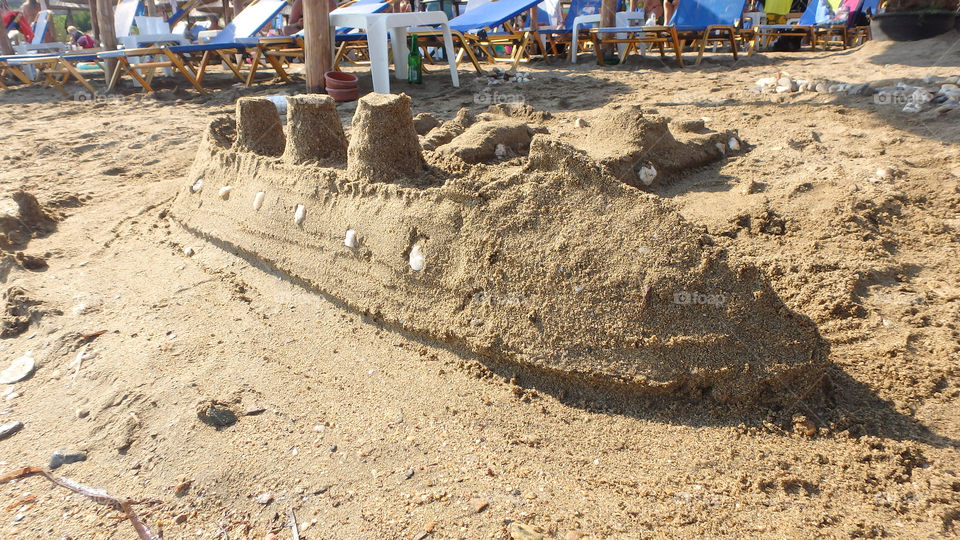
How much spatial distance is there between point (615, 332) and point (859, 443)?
74 cm

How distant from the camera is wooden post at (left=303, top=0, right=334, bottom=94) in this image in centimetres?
675

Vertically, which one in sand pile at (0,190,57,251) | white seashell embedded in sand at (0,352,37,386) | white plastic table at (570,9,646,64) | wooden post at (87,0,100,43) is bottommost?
white seashell embedded in sand at (0,352,37,386)

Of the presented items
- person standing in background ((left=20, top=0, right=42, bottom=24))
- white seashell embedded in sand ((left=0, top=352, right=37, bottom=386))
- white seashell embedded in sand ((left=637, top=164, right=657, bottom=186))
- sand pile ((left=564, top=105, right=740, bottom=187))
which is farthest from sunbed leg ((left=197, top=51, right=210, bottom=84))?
person standing in background ((left=20, top=0, right=42, bottom=24))

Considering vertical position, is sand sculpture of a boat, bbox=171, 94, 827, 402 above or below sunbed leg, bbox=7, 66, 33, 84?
below

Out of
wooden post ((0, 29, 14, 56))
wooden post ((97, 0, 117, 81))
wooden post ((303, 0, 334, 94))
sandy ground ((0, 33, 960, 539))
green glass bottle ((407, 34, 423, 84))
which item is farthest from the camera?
wooden post ((0, 29, 14, 56))

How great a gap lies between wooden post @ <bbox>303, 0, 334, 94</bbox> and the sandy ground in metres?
4.02

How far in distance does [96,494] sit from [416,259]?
49.4 inches

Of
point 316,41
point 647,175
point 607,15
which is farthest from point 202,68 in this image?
point 647,175

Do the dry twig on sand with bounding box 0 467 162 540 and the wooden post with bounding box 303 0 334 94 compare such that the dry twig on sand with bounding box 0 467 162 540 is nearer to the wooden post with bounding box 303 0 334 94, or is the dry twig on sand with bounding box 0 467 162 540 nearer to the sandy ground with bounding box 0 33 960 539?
the sandy ground with bounding box 0 33 960 539

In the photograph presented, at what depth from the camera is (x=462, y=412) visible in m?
1.89

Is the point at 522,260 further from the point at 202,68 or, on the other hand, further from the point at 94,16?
the point at 94,16

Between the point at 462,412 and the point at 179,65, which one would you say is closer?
the point at 462,412

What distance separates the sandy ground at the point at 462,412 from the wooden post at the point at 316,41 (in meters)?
4.02

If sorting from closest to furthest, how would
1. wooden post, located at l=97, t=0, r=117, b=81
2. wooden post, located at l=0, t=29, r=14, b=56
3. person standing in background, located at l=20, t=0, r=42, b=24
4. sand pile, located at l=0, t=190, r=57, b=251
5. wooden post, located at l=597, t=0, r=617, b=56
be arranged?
sand pile, located at l=0, t=190, r=57, b=251 < wooden post, located at l=97, t=0, r=117, b=81 < wooden post, located at l=597, t=0, r=617, b=56 < wooden post, located at l=0, t=29, r=14, b=56 < person standing in background, located at l=20, t=0, r=42, b=24
